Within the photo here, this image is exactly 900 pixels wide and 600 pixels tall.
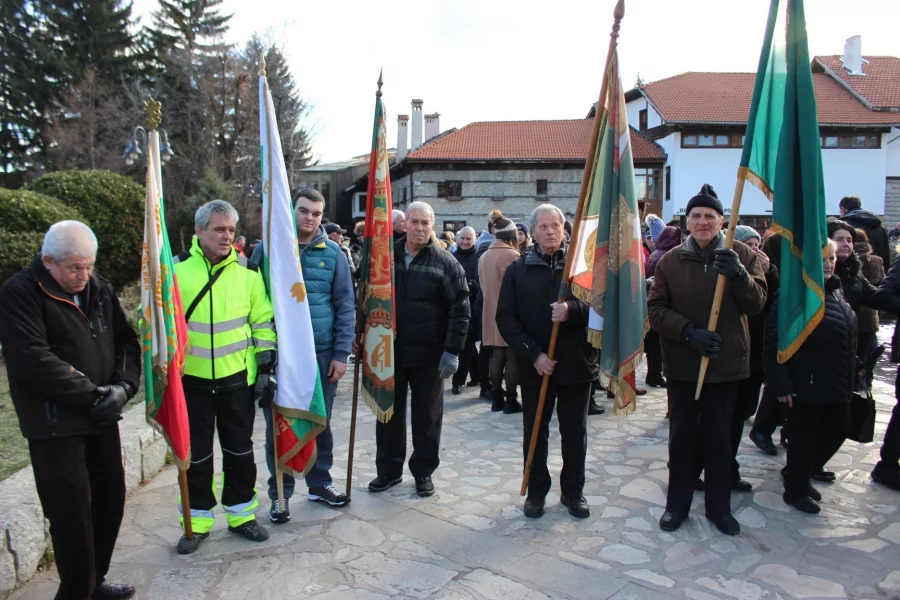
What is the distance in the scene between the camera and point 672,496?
4.32 m

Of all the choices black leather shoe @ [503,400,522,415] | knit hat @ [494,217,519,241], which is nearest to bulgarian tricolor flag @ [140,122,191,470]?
knit hat @ [494,217,519,241]

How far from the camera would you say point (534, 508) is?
176 inches

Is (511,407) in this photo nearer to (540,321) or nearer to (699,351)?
(540,321)

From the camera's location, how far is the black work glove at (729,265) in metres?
3.88

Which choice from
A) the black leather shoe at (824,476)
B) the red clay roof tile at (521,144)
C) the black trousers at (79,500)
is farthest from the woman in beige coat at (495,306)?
the red clay roof tile at (521,144)

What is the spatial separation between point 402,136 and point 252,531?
34.6 meters

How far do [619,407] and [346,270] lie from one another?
2.12 m

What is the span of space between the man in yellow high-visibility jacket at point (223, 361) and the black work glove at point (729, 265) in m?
2.75

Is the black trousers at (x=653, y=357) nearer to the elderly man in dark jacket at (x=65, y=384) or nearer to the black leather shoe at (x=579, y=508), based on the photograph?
the black leather shoe at (x=579, y=508)

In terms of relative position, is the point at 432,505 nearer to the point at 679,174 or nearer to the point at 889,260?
the point at 889,260

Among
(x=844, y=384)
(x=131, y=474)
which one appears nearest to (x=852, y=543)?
(x=844, y=384)

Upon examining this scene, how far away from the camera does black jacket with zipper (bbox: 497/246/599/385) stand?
444 centimetres

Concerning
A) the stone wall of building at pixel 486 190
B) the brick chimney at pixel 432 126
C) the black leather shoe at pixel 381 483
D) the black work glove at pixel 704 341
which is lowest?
the black leather shoe at pixel 381 483

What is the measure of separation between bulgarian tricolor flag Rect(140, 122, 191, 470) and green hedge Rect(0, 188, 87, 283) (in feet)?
18.1
